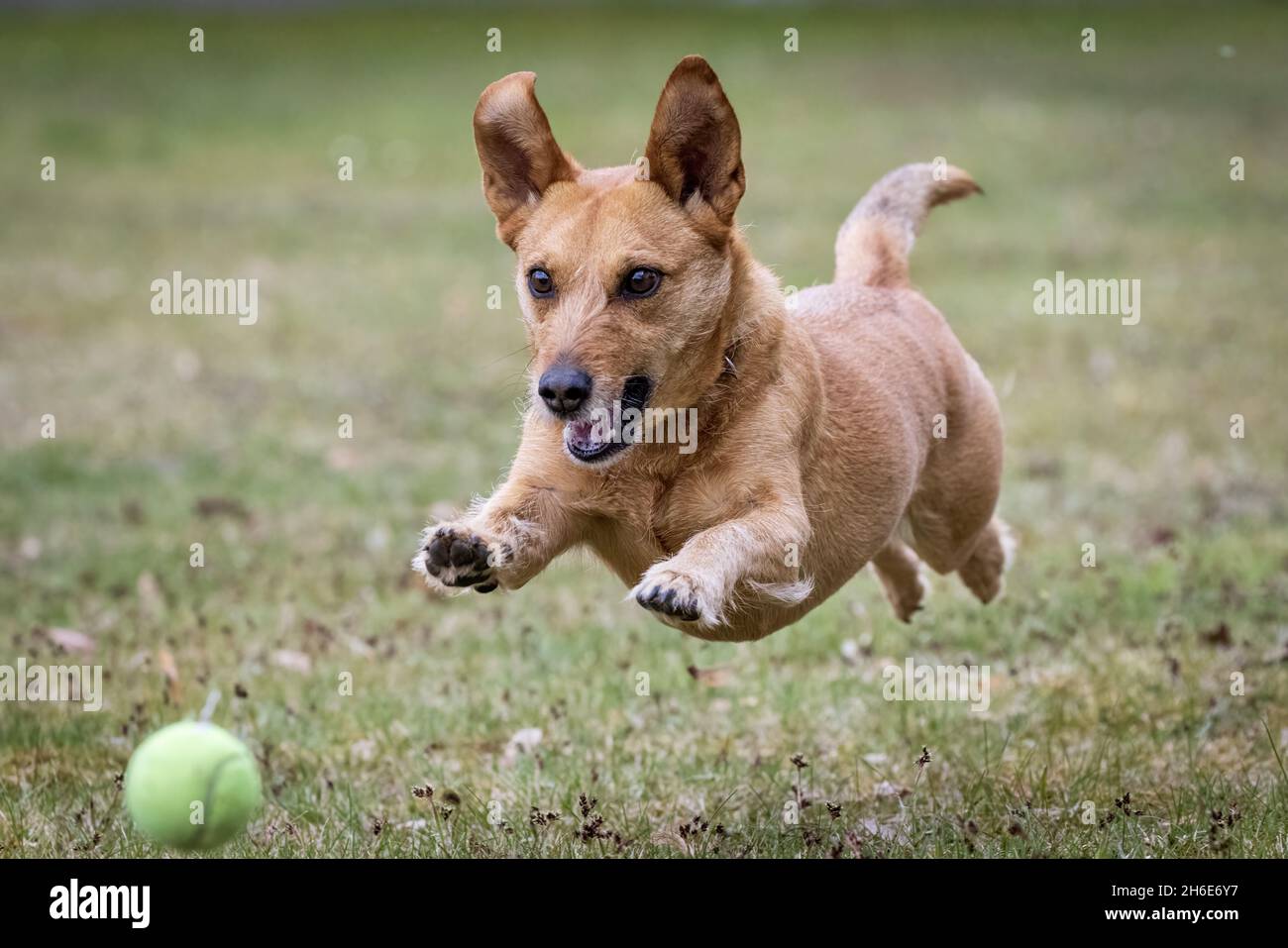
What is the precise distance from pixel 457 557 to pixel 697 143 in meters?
1.30

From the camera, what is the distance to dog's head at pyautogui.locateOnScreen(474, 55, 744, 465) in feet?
13.4

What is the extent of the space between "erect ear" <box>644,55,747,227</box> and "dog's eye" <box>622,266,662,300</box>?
27 cm

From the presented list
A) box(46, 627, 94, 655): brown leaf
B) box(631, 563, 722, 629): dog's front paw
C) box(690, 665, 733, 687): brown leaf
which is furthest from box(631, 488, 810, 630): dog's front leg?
box(46, 627, 94, 655): brown leaf

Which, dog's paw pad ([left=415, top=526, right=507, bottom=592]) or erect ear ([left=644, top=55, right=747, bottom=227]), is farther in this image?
erect ear ([left=644, top=55, right=747, bottom=227])

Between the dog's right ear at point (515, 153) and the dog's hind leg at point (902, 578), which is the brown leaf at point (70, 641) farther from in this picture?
the dog's hind leg at point (902, 578)

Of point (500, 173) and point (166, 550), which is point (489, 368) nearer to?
point (166, 550)

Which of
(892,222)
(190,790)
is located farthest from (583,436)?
(892,222)

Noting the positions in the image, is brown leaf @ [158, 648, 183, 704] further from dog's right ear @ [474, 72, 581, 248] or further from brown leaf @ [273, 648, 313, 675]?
dog's right ear @ [474, 72, 581, 248]

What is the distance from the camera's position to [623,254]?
416cm

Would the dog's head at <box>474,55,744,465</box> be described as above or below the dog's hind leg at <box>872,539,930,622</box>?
above

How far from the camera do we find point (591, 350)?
13.2 ft

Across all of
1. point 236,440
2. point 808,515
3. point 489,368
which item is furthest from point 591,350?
point 489,368

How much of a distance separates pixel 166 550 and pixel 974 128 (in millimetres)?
14206
